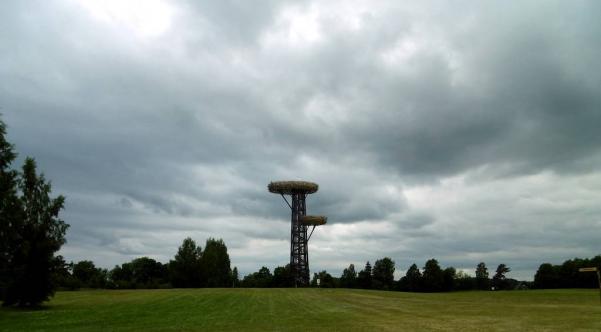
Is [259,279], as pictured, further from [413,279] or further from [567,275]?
[567,275]

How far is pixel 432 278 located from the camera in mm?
114250

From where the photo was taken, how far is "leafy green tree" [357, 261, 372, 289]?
123900mm

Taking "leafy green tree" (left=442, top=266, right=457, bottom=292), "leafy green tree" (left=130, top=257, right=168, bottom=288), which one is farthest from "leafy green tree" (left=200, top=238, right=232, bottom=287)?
"leafy green tree" (left=442, top=266, right=457, bottom=292)

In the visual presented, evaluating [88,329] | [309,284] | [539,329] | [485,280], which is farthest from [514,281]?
[88,329]

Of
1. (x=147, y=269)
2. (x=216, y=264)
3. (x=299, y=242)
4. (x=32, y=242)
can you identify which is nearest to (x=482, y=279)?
(x=299, y=242)

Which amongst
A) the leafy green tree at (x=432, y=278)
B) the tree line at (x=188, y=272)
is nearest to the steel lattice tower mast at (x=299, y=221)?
the tree line at (x=188, y=272)

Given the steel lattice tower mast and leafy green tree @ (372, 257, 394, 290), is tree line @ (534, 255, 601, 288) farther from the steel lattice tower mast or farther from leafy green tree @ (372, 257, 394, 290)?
A: the steel lattice tower mast

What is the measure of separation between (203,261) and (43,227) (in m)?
69.1

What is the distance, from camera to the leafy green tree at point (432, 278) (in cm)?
11406

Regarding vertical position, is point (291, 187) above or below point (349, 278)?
above

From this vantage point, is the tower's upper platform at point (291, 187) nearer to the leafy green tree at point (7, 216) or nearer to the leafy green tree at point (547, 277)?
the leafy green tree at point (547, 277)

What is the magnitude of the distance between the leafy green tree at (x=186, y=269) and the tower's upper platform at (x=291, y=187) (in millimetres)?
23869

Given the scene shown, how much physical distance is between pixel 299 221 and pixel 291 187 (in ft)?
26.1

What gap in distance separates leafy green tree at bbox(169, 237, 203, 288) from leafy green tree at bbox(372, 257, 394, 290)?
146ft
